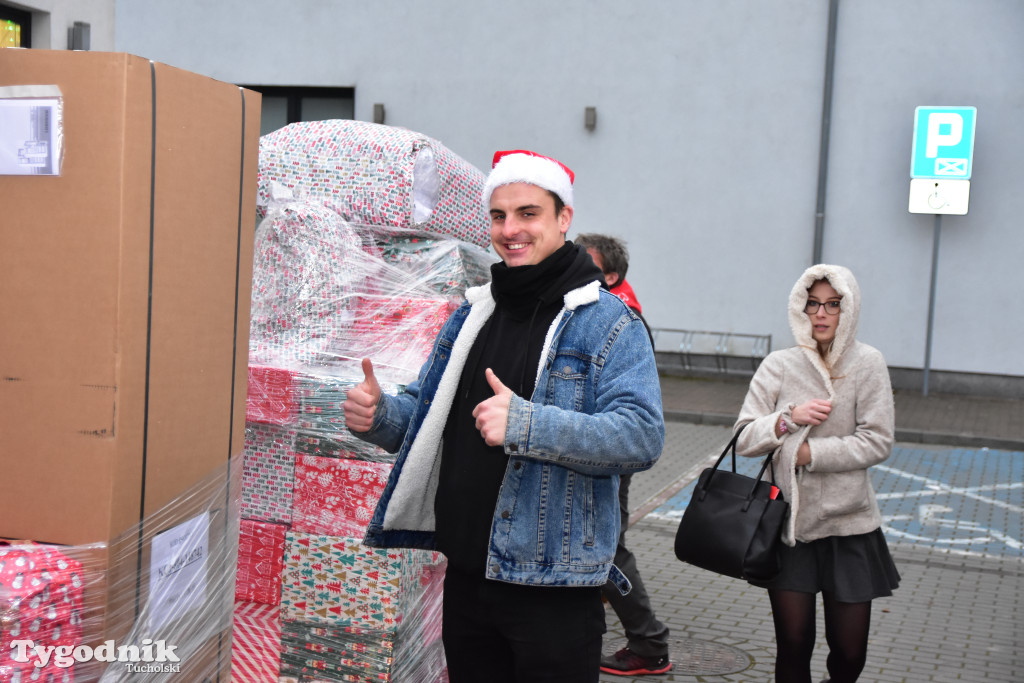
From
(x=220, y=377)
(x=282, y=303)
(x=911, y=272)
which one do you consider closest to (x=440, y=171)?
(x=282, y=303)

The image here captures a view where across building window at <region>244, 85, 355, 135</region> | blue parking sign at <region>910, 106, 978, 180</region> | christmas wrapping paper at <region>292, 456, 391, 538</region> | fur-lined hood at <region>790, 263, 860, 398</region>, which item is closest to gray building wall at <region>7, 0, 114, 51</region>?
christmas wrapping paper at <region>292, 456, 391, 538</region>

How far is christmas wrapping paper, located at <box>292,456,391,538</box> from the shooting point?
3191 millimetres

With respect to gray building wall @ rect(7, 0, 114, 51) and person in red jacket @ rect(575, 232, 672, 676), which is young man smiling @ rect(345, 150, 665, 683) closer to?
gray building wall @ rect(7, 0, 114, 51)

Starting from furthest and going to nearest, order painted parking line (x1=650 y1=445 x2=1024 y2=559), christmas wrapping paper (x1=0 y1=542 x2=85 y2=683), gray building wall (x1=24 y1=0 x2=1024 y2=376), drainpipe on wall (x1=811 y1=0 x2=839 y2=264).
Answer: drainpipe on wall (x1=811 y1=0 x2=839 y2=264) < gray building wall (x1=24 y1=0 x2=1024 y2=376) < painted parking line (x1=650 y1=445 x2=1024 y2=559) < christmas wrapping paper (x1=0 y1=542 x2=85 y2=683)

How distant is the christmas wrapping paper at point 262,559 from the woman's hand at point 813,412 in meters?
1.65

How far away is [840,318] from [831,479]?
52cm

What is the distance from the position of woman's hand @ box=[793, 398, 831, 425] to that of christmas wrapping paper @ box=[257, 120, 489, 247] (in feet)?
4.39

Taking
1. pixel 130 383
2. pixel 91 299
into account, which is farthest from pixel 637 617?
pixel 91 299

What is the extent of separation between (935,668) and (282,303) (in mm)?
3109

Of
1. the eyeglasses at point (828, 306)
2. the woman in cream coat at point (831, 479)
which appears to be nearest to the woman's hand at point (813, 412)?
the woman in cream coat at point (831, 479)

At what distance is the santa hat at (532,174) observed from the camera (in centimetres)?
231

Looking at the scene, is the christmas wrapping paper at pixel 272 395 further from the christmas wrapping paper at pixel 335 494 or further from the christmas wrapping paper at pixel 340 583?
the christmas wrapping paper at pixel 340 583

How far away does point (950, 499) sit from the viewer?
7562 millimetres

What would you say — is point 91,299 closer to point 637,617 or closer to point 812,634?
point 812,634
